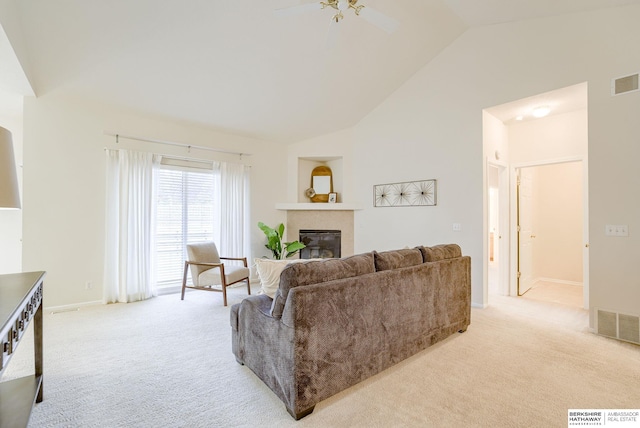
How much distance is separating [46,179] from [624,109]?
260 inches

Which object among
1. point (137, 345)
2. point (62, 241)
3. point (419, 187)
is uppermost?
point (419, 187)

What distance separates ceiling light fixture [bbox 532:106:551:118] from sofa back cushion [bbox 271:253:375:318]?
3.65m

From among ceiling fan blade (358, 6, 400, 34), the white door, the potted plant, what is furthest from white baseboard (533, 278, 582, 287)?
ceiling fan blade (358, 6, 400, 34)

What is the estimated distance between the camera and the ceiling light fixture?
3.93 m

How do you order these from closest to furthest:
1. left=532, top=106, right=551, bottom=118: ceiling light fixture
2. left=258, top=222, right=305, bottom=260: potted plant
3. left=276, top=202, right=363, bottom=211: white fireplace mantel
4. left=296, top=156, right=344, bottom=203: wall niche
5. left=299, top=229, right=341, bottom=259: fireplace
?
left=532, top=106, right=551, bottom=118: ceiling light fixture
left=258, top=222, right=305, bottom=260: potted plant
left=276, top=202, right=363, bottom=211: white fireplace mantel
left=299, top=229, right=341, bottom=259: fireplace
left=296, top=156, right=344, bottom=203: wall niche

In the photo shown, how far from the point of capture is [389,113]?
16.7 feet

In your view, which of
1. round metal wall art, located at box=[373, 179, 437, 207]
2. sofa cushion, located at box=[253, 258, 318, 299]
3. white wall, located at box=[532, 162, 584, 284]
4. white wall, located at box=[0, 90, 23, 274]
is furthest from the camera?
white wall, located at box=[532, 162, 584, 284]

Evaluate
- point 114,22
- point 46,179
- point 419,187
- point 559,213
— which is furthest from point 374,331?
point 559,213

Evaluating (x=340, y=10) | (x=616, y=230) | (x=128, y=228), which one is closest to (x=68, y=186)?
(x=128, y=228)

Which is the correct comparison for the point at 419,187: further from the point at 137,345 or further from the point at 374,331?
the point at 137,345

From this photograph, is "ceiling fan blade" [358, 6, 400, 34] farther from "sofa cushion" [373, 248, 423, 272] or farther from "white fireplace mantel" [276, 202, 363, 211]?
"white fireplace mantel" [276, 202, 363, 211]

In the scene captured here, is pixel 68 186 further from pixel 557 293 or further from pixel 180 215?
pixel 557 293

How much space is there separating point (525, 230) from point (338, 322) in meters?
4.40

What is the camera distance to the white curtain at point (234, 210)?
512cm
